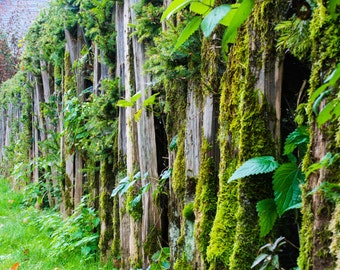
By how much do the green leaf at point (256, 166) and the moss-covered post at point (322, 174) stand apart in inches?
8.3

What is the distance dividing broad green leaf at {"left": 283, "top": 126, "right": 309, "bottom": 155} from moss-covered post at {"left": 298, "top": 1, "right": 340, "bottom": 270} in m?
0.18

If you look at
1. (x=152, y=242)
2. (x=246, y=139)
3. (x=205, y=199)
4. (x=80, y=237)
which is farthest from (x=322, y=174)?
(x=80, y=237)

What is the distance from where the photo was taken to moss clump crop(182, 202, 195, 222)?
2375mm

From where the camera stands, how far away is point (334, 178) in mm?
1249

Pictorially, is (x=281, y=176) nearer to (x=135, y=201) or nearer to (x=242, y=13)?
(x=242, y=13)

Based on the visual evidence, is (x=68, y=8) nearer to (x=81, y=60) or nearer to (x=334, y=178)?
(x=81, y=60)

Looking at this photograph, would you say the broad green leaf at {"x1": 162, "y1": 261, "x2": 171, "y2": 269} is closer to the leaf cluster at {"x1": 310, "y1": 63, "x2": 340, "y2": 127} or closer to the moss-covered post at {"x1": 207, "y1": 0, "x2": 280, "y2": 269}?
the moss-covered post at {"x1": 207, "y1": 0, "x2": 280, "y2": 269}

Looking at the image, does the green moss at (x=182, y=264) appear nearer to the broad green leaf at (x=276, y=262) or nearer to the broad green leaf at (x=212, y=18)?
the broad green leaf at (x=276, y=262)

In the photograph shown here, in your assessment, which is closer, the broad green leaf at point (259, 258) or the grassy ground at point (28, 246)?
the broad green leaf at point (259, 258)

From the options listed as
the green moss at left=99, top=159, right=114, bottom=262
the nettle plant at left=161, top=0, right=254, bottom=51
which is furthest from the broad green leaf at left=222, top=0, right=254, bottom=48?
the green moss at left=99, top=159, right=114, bottom=262

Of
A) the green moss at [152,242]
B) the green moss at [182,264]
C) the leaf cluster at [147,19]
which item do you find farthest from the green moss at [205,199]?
the leaf cluster at [147,19]

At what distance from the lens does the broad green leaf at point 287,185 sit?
1.52 metres

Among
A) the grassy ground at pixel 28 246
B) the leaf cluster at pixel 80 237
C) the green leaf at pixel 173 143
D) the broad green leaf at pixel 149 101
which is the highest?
the broad green leaf at pixel 149 101

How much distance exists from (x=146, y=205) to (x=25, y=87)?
6.64m
